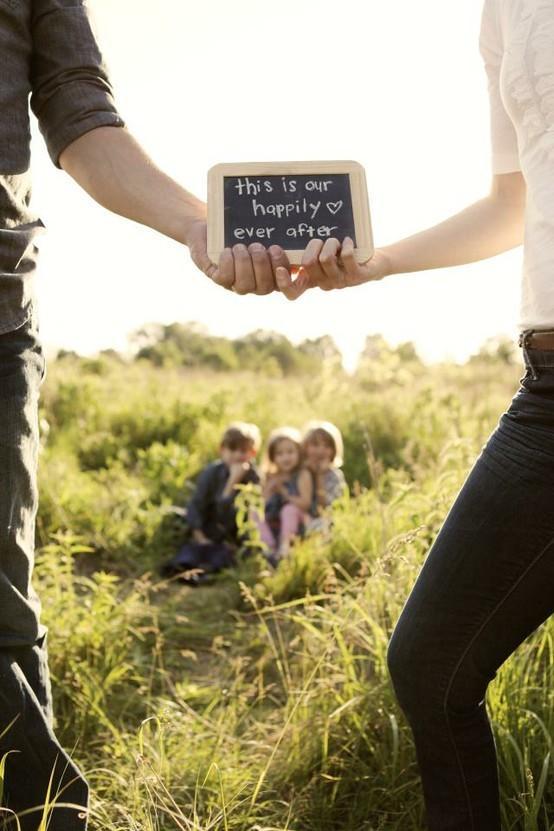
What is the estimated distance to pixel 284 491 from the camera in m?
5.21

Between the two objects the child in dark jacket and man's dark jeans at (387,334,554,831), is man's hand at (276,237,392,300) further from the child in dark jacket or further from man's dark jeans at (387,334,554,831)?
the child in dark jacket

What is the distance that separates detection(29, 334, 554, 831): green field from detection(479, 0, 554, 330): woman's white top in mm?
635

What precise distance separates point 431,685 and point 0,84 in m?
1.24

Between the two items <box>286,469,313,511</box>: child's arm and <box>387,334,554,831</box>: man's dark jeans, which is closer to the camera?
<box>387,334,554,831</box>: man's dark jeans

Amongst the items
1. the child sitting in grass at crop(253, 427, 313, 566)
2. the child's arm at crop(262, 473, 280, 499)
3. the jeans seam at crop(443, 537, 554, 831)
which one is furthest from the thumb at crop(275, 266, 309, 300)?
the child's arm at crop(262, 473, 280, 499)

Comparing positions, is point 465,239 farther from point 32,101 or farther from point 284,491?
point 284,491

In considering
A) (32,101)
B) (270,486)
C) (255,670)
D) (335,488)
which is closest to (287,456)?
(270,486)

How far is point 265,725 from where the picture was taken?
241 cm

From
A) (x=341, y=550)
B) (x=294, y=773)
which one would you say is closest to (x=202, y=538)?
(x=341, y=550)

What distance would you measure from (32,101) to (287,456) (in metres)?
3.84

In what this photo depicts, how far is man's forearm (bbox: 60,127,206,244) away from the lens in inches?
65.0

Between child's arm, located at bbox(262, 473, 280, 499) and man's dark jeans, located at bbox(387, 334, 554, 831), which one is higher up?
man's dark jeans, located at bbox(387, 334, 554, 831)

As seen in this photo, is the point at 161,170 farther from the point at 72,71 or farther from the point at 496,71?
the point at 496,71

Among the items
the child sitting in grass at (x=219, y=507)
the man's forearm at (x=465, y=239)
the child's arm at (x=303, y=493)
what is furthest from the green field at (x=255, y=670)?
the child's arm at (x=303, y=493)
